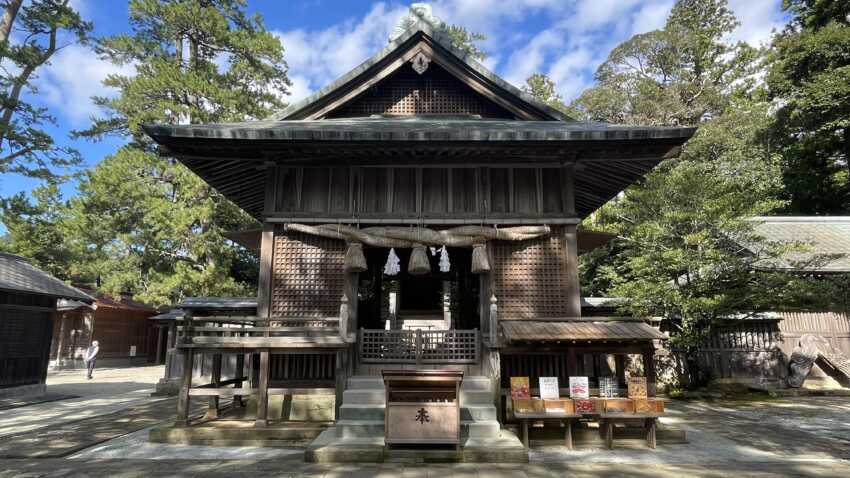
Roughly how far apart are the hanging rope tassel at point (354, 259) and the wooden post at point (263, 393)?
2507mm

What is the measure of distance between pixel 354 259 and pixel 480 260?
9.62ft

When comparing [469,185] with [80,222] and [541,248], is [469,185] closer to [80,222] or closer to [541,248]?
[541,248]

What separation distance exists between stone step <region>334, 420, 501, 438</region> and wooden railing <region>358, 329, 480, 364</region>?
1757 mm

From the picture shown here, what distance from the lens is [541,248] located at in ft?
34.8

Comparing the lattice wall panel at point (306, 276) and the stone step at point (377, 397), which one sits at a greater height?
the lattice wall panel at point (306, 276)

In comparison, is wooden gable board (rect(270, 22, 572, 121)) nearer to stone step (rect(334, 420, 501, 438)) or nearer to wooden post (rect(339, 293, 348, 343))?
wooden post (rect(339, 293, 348, 343))

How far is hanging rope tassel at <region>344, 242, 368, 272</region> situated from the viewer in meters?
9.73

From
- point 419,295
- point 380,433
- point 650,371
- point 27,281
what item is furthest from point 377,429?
point 27,281

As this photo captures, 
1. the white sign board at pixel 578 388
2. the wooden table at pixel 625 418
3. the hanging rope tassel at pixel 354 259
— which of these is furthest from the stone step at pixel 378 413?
the hanging rope tassel at pixel 354 259

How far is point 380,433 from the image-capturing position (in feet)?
26.2

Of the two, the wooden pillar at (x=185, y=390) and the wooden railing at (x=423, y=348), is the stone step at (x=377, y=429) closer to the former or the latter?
the wooden railing at (x=423, y=348)

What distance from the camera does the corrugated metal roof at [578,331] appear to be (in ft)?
28.6

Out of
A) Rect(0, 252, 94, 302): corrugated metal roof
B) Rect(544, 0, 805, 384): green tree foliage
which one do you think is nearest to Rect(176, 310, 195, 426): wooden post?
Rect(0, 252, 94, 302): corrugated metal roof

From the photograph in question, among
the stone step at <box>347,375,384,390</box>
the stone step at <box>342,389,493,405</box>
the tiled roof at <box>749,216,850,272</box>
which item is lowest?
the stone step at <box>342,389,493,405</box>
